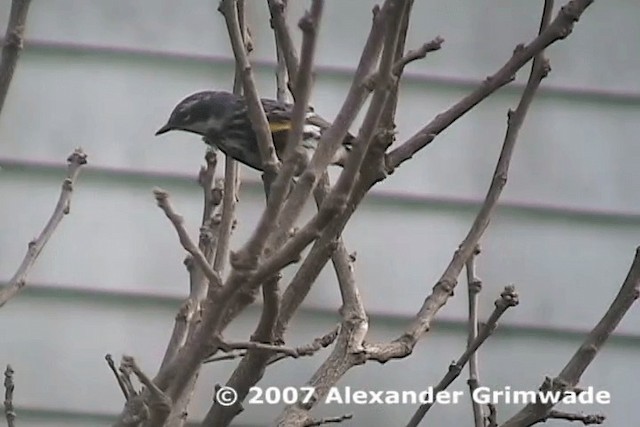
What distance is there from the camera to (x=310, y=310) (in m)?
1.93

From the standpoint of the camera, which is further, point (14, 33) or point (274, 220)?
point (14, 33)

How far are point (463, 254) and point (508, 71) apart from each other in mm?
325

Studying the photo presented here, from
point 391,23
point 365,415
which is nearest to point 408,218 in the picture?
point 365,415

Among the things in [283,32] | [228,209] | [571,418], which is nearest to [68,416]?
[228,209]

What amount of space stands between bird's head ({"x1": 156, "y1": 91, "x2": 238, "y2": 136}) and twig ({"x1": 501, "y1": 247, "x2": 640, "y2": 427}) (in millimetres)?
643

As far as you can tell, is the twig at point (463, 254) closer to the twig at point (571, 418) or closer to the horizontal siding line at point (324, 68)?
the twig at point (571, 418)

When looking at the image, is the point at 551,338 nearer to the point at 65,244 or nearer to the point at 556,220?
the point at 556,220

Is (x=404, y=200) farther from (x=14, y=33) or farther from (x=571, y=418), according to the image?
(x=14, y=33)

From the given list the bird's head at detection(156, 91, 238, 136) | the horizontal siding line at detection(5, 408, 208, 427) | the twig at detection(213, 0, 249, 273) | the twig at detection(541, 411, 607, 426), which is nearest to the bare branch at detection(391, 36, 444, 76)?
the twig at detection(213, 0, 249, 273)

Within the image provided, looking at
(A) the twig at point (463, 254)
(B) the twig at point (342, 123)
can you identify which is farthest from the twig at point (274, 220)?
(A) the twig at point (463, 254)

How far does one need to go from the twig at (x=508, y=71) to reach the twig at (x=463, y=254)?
202 millimetres

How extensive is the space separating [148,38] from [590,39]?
86 centimetres

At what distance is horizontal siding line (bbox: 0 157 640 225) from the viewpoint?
192 centimetres

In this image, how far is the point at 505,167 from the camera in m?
1.30
